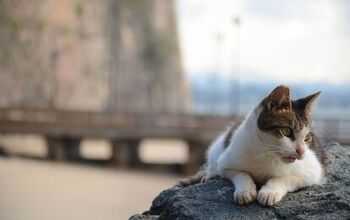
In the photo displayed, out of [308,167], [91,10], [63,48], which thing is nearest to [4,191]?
[308,167]

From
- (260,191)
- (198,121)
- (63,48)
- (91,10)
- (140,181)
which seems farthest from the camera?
(91,10)

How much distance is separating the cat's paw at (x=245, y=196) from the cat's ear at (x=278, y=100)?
487 millimetres

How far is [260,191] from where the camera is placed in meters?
3.30

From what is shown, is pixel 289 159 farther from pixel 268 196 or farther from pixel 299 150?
pixel 268 196

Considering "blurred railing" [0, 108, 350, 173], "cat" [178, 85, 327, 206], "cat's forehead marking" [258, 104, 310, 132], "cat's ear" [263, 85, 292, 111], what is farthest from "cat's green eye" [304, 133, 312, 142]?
"blurred railing" [0, 108, 350, 173]

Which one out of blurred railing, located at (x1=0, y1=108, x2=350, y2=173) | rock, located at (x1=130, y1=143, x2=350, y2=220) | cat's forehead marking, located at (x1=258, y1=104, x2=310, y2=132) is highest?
cat's forehead marking, located at (x1=258, y1=104, x2=310, y2=132)

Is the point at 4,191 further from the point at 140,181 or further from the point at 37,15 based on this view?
the point at 37,15

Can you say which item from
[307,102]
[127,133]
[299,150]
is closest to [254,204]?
[299,150]

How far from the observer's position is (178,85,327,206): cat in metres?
3.22

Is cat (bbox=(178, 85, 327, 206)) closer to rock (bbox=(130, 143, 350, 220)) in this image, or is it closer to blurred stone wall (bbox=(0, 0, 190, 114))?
rock (bbox=(130, 143, 350, 220))

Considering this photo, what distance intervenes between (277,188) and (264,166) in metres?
0.18

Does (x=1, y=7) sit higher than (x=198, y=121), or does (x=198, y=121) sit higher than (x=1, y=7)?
(x=1, y=7)

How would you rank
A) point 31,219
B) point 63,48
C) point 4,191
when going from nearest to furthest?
point 31,219 → point 4,191 → point 63,48

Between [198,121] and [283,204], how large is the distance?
18.7m
